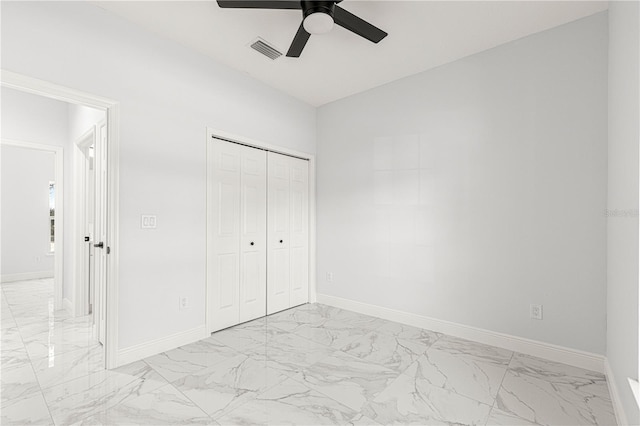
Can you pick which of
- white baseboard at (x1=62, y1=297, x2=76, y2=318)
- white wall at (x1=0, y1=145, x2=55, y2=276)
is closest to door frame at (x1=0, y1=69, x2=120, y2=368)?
white baseboard at (x1=62, y1=297, x2=76, y2=318)

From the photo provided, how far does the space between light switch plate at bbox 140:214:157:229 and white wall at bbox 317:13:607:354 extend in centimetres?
220

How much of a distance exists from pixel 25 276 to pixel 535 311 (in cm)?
797

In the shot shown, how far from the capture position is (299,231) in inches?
160

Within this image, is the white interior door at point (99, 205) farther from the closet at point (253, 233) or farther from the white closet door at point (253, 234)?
the white closet door at point (253, 234)

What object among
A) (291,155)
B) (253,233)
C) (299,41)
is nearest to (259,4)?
(299,41)

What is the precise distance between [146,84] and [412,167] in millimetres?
2675

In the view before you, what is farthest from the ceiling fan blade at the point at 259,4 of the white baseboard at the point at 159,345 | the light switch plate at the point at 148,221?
the white baseboard at the point at 159,345

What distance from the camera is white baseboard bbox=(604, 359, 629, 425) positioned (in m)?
1.63

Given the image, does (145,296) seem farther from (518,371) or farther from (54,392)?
(518,371)

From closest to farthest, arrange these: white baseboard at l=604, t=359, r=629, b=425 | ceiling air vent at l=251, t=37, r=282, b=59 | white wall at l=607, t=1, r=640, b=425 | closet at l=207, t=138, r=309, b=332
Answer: white wall at l=607, t=1, r=640, b=425 → white baseboard at l=604, t=359, r=629, b=425 → ceiling air vent at l=251, t=37, r=282, b=59 → closet at l=207, t=138, r=309, b=332

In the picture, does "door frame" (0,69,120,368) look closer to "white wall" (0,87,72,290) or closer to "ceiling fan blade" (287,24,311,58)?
"ceiling fan blade" (287,24,311,58)

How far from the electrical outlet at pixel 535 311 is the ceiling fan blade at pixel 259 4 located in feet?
9.77

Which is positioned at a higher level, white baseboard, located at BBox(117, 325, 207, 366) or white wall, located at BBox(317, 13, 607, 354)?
white wall, located at BBox(317, 13, 607, 354)

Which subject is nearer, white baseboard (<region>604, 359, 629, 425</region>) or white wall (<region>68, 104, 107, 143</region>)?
white baseboard (<region>604, 359, 629, 425</region>)
